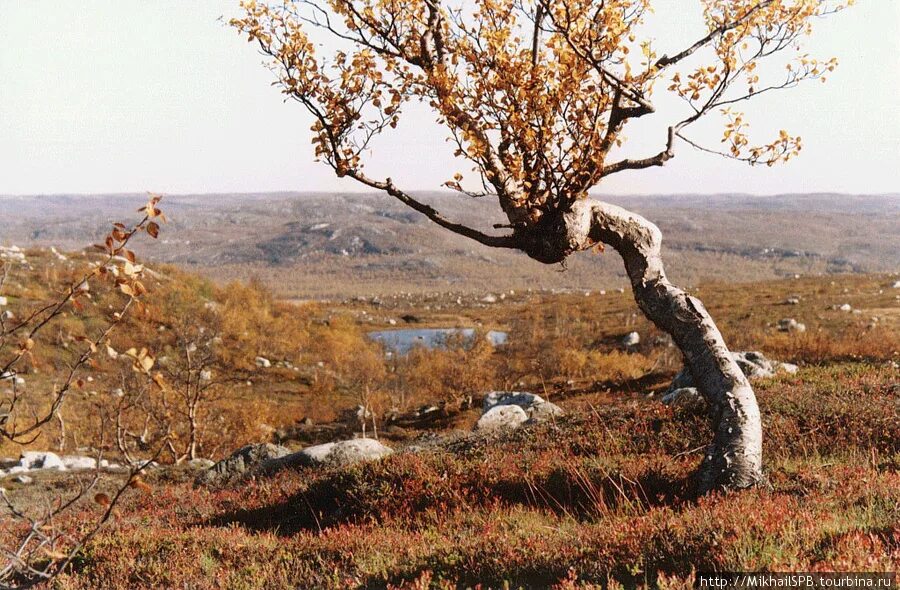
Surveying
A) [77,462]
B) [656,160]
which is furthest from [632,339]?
[656,160]

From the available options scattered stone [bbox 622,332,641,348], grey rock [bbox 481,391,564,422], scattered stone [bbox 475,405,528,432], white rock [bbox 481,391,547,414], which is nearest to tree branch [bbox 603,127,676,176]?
grey rock [bbox 481,391,564,422]

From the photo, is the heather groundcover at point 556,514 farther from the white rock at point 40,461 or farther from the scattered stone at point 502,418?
the white rock at point 40,461

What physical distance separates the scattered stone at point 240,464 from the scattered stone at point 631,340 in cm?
3686

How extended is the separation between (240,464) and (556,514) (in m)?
9.64

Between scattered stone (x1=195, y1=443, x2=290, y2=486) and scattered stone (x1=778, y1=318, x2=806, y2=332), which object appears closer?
scattered stone (x1=195, y1=443, x2=290, y2=486)

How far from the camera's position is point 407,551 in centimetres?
609

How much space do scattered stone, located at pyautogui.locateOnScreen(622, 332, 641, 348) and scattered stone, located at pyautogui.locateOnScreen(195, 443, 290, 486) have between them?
36862 mm

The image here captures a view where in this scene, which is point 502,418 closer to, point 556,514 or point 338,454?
point 338,454

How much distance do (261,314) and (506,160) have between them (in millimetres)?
53565

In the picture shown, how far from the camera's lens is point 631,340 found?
4919cm

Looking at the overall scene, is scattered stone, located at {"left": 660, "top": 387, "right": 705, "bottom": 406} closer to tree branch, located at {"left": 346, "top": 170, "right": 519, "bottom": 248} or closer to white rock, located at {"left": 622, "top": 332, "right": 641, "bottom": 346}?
tree branch, located at {"left": 346, "top": 170, "right": 519, "bottom": 248}

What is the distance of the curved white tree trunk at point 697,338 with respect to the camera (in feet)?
23.6

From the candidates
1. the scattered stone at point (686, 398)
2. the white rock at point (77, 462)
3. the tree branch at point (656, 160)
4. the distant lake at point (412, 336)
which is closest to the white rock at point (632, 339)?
the distant lake at point (412, 336)

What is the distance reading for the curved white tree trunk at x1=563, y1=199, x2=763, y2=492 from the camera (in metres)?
7.21
